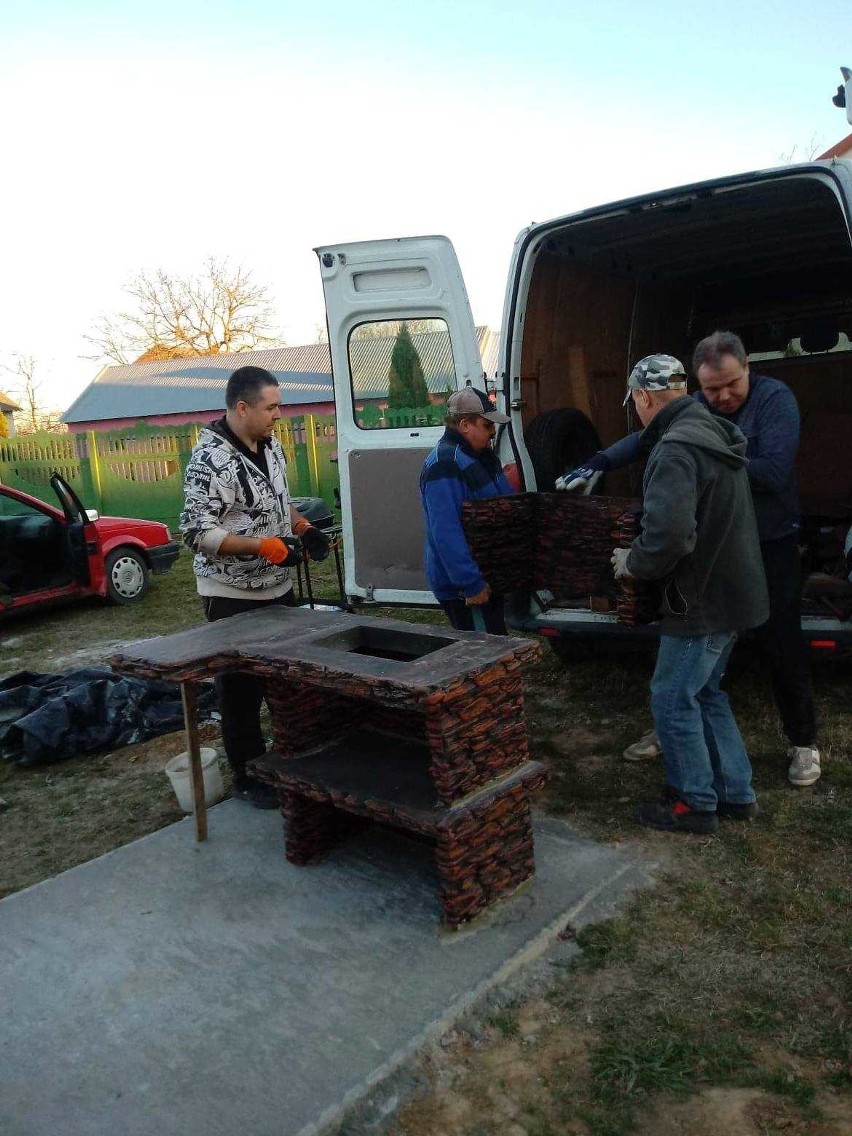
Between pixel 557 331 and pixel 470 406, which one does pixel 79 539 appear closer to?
pixel 557 331

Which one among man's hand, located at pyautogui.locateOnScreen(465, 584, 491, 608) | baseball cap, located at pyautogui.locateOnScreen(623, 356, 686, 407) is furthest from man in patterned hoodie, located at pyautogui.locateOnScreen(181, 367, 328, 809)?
baseball cap, located at pyautogui.locateOnScreen(623, 356, 686, 407)

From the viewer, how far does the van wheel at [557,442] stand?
4891 millimetres

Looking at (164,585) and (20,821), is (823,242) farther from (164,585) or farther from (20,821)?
(164,585)

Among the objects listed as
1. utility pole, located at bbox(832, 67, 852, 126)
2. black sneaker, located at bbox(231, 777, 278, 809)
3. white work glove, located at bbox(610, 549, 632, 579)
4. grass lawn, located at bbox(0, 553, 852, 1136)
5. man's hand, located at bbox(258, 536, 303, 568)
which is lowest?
grass lawn, located at bbox(0, 553, 852, 1136)

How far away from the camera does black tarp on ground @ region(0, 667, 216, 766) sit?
5039mm

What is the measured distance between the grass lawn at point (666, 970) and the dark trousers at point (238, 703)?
0.46 meters

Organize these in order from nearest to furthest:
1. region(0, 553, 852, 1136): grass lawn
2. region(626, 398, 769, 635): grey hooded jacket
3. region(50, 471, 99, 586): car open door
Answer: region(0, 553, 852, 1136): grass lawn → region(626, 398, 769, 635): grey hooded jacket → region(50, 471, 99, 586): car open door

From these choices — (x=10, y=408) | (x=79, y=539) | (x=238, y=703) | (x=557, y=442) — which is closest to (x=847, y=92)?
(x=557, y=442)

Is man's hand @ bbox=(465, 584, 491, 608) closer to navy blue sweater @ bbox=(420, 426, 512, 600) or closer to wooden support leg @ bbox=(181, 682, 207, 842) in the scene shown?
navy blue sweater @ bbox=(420, 426, 512, 600)

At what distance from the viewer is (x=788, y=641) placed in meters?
3.89

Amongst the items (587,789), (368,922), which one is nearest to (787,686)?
(587,789)

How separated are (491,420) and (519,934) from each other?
90.3 inches

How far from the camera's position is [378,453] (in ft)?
16.9

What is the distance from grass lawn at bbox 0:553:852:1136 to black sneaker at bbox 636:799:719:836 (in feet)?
0.16
